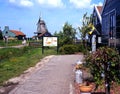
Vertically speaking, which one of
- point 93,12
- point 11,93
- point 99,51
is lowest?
point 11,93

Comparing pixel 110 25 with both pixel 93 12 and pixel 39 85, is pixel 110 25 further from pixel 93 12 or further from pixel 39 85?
pixel 93 12

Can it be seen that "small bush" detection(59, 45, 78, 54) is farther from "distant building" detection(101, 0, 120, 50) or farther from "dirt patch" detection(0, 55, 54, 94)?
"dirt patch" detection(0, 55, 54, 94)

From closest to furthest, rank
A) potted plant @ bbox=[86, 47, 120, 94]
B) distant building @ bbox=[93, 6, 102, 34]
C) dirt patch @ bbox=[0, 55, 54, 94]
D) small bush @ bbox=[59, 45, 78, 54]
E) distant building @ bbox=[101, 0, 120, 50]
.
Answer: potted plant @ bbox=[86, 47, 120, 94], dirt patch @ bbox=[0, 55, 54, 94], distant building @ bbox=[101, 0, 120, 50], small bush @ bbox=[59, 45, 78, 54], distant building @ bbox=[93, 6, 102, 34]

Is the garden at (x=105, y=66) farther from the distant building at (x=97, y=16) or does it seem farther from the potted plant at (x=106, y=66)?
the distant building at (x=97, y=16)

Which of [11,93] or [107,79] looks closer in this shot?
[107,79]

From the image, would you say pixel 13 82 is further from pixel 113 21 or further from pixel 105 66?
pixel 113 21

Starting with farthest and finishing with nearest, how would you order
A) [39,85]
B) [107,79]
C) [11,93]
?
[39,85] < [11,93] < [107,79]

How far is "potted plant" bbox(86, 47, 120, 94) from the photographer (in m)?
11.4

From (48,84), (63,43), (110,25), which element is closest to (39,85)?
(48,84)

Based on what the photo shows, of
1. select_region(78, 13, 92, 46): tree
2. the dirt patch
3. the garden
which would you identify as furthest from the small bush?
the garden

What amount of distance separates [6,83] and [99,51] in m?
5.70

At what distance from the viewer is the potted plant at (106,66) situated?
11.4m

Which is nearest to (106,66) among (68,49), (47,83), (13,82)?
(47,83)

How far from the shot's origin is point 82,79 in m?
15.2
